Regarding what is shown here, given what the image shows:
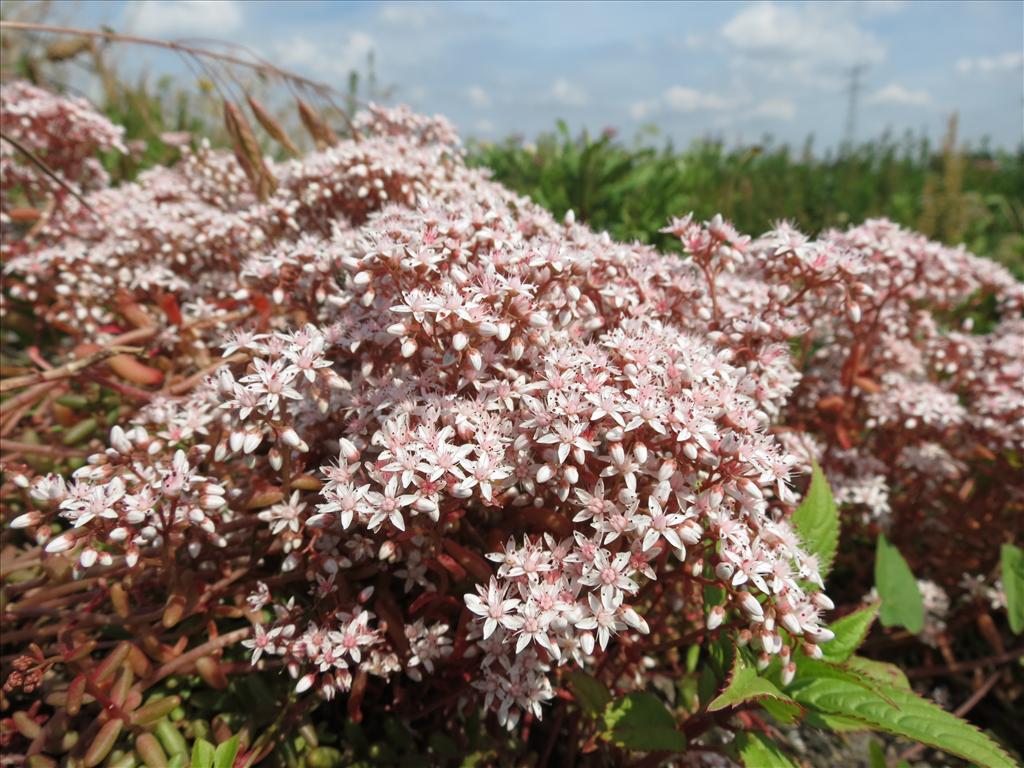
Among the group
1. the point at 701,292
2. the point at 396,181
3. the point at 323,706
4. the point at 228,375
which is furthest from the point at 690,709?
the point at 396,181

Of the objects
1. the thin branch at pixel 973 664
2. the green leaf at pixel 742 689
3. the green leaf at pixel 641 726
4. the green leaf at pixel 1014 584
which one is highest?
the green leaf at pixel 742 689

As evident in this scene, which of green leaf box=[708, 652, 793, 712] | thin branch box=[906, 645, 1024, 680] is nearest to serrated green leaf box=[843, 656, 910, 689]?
green leaf box=[708, 652, 793, 712]

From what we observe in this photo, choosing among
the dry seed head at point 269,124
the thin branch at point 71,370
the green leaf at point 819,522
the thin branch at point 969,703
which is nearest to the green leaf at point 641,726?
the green leaf at point 819,522

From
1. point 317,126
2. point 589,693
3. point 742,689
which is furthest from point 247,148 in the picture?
point 742,689

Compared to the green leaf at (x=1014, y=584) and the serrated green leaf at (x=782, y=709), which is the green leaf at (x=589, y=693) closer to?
the serrated green leaf at (x=782, y=709)

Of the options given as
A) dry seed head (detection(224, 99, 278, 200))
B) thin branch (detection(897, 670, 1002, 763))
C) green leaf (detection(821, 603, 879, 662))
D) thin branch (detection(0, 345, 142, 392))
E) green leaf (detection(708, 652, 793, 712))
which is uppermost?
dry seed head (detection(224, 99, 278, 200))

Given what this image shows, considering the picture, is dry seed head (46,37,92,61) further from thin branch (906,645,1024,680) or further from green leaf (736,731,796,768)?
thin branch (906,645,1024,680)

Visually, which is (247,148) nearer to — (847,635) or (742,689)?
(742,689)

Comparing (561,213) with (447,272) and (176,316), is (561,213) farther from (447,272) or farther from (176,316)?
(447,272)
